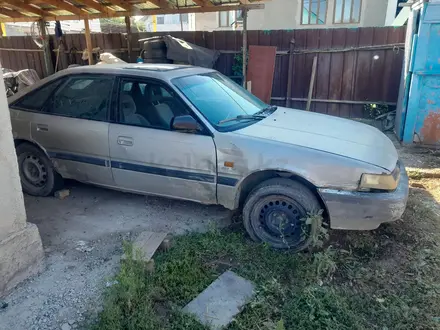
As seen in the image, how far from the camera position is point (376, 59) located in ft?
27.0

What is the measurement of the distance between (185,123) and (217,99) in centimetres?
65

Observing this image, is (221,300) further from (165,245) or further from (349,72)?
(349,72)

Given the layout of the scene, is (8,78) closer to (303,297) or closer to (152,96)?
(152,96)

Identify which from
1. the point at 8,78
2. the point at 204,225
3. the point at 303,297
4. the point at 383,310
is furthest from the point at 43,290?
the point at 8,78

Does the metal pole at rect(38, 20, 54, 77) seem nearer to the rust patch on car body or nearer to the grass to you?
the grass

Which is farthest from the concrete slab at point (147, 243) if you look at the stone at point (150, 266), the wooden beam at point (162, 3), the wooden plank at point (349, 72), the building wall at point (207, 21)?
the building wall at point (207, 21)

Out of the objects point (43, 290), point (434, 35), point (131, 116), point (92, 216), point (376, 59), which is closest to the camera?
point (43, 290)

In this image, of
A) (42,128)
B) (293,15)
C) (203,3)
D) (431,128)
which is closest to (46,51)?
(203,3)

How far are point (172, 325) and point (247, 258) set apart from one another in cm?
101

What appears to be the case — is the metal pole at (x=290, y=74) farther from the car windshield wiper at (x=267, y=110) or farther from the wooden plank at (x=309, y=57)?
the car windshield wiper at (x=267, y=110)

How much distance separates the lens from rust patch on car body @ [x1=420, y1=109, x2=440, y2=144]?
653 centimetres

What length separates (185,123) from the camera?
3.46 metres

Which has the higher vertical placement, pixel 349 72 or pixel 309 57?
pixel 309 57

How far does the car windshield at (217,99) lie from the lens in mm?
3672
